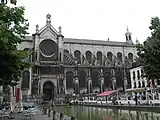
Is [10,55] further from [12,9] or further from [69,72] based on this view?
[69,72]

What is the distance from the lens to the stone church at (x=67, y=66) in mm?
63250

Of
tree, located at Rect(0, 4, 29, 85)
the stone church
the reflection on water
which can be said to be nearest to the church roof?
the stone church

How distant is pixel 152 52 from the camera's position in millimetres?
18328

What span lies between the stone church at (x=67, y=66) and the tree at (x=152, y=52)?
42012 mm

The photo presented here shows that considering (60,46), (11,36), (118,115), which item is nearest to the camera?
(11,36)

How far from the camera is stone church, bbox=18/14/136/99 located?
208ft

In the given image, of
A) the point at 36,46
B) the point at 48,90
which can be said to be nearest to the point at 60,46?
the point at 36,46

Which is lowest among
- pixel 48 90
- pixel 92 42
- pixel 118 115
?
pixel 118 115

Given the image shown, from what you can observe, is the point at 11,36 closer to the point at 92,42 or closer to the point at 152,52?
the point at 152,52

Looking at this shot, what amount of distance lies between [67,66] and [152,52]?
4926 cm

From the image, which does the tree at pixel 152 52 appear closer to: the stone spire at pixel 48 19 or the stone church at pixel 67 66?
the stone church at pixel 67 66

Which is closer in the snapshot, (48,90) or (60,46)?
(48,90)

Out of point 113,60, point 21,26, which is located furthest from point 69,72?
point 21,26

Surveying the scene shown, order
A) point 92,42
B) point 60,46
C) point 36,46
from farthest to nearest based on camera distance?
1. point 92,42
2. point 60,46
3. point 36,46
